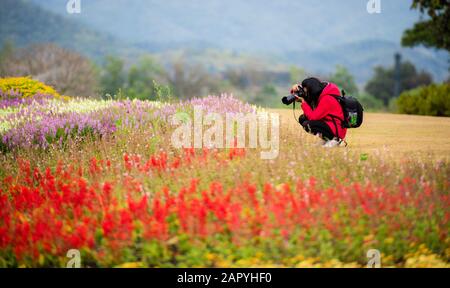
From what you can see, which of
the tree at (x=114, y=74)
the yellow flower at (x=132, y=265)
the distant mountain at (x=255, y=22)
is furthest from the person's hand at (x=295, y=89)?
the distant mountain at (x=255, y=22)

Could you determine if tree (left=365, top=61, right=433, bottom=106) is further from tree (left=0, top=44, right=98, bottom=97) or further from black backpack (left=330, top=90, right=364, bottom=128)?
black backpack (left=330, top=90, right=364, bottom=128)

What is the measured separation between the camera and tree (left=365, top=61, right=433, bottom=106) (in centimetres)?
5747

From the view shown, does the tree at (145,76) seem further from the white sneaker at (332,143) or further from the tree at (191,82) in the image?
the white sneaker at (332,143)

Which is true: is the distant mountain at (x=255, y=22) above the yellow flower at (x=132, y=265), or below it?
above

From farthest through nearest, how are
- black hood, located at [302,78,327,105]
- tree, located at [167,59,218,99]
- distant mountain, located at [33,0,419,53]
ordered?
distant mountain, located at [33,0,419,53] → tree, located at [167,59,218,99] → black hood, located at [302,78,327,105]

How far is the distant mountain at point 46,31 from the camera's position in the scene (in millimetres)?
68125

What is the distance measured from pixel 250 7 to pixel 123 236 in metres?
153

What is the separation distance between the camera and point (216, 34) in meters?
139

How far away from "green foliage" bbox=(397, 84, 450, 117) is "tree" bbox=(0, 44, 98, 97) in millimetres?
12520

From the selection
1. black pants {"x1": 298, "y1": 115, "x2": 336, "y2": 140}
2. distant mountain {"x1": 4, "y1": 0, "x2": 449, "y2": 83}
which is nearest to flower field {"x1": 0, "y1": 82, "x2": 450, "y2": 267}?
black pants {"x1": 298, "y1": 115, "x2": 336, "y2": 140}

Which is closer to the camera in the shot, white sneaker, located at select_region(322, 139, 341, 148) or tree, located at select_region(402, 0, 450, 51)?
white sneaker, located at select_region(322, 139, 341, 148)

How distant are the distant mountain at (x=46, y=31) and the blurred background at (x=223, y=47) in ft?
0.71

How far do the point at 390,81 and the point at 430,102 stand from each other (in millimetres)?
41071

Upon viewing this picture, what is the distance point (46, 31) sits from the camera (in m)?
84.1
